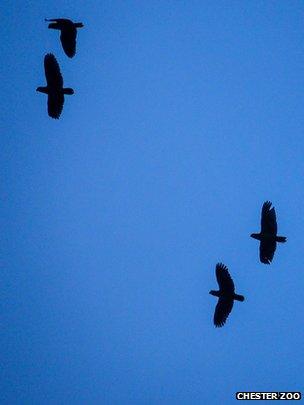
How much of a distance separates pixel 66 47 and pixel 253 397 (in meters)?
7.44

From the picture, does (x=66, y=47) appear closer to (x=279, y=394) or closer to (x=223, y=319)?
(x=223, y=319)

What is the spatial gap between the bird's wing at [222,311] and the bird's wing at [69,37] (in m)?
4.82

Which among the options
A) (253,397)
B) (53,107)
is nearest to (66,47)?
(53,107)

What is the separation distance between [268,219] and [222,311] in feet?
6.10

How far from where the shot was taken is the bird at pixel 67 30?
6.12 m

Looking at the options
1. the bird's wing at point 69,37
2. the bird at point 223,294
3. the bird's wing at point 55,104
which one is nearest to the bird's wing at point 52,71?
Result: the bird's wing at point 55,104

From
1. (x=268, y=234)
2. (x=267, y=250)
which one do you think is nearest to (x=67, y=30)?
(x=268, y=234)

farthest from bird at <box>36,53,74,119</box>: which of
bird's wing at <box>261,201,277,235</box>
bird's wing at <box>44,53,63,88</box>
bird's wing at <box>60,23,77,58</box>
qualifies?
bird's wing at <box>261,201,277,235</box>

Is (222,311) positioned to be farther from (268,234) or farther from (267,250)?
(268,234)

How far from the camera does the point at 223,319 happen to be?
707 centimetres

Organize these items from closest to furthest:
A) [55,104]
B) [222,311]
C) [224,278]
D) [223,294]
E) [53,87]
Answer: [53,87], [55,104], [224,278], [223,294], [222,311]

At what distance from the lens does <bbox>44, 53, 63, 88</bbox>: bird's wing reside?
6156 mm

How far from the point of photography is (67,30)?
6.20 m

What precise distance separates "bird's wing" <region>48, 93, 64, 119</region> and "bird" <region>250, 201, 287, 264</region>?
3713 mm
